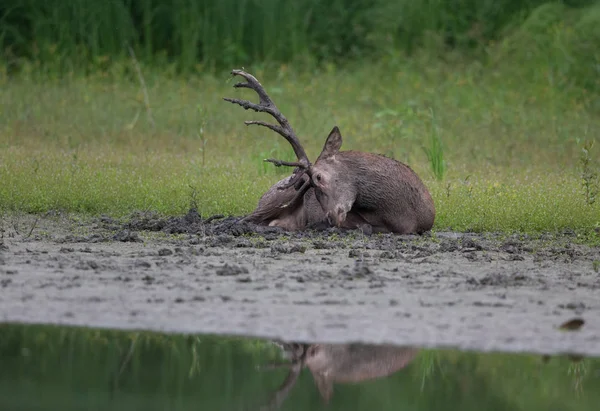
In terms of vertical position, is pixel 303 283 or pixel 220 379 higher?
pixel 303 283

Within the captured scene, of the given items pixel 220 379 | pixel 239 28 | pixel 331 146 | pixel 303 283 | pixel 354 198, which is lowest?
pixel 220 379

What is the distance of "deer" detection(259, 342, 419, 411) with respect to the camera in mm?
5031

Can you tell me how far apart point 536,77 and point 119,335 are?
12617 millimetres

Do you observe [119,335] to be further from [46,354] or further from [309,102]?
[309,102]

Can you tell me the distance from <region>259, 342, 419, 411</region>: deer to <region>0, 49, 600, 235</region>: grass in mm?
4305

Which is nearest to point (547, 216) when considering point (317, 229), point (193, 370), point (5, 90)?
point (317, 229)

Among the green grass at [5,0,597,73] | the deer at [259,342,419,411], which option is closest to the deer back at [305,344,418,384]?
the deer at [259,342,419,411]

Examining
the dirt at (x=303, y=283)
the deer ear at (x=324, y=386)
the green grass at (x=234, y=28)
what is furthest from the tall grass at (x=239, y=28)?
the deer ear at (x=324, y=386)

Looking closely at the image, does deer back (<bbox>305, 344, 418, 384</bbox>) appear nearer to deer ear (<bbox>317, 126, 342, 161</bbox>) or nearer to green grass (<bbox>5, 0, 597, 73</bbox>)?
deer ear (<bbox>317, 126, 342, 161</bbox>)

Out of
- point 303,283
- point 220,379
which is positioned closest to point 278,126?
point 303,283

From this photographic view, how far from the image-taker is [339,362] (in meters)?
5.20

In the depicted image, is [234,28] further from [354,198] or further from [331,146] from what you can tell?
[354,198]

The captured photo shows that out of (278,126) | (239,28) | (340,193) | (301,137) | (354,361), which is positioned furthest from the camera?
(239,28)

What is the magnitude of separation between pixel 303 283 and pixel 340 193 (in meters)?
1.84
